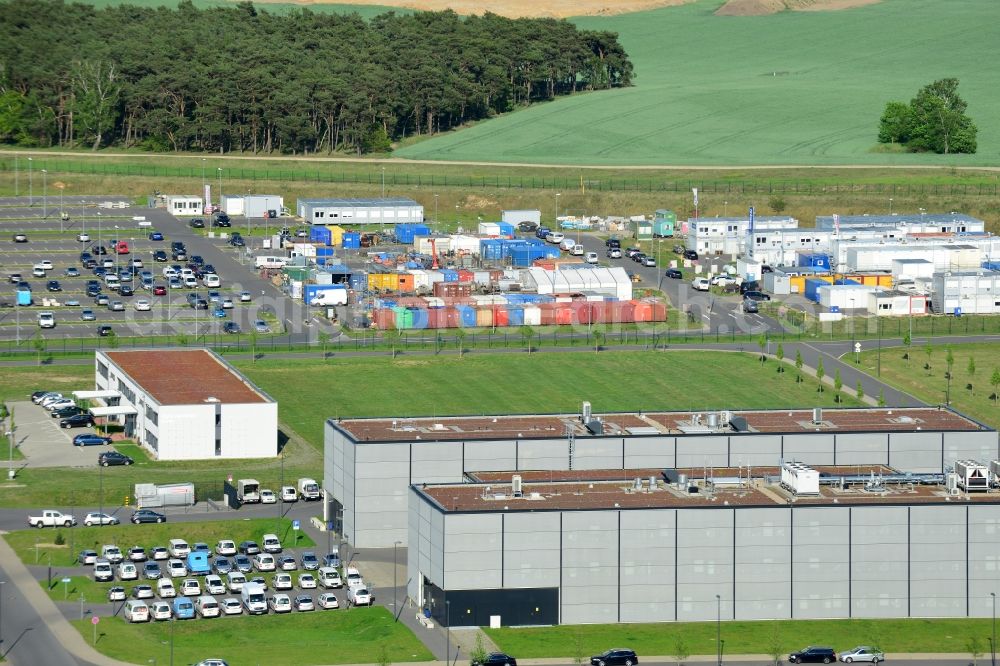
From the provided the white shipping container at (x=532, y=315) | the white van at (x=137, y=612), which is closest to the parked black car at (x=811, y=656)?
the white van at (x=137, y=612)

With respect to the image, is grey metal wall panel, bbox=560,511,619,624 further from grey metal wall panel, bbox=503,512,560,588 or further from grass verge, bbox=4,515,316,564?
grass verge, bbox=4,515,316,564

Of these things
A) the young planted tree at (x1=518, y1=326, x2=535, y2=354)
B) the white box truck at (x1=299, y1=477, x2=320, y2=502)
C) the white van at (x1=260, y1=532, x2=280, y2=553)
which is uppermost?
the young planted tree at (x1=518, y1=326, x2=535, y2=354)

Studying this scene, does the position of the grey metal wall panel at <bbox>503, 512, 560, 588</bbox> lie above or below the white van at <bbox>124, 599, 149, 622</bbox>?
above

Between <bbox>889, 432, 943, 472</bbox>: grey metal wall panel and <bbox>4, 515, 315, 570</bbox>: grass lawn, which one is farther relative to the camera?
<bbox>889, 432, 943, 472</bbox>: grey metal wall panel

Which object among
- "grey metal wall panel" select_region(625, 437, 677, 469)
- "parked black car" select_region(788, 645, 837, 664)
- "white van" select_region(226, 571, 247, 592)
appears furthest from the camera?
"grey metal wall panel" select_region(625, 437, 677, 469)

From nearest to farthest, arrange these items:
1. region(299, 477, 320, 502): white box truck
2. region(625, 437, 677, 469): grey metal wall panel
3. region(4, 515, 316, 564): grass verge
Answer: region(4, 515, 316, 564): grass verge → region(625, 437, 677, 469): grey metal wall panel → region(299, 477, 320, 502): white box truck

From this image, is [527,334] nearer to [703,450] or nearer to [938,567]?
[703,450]

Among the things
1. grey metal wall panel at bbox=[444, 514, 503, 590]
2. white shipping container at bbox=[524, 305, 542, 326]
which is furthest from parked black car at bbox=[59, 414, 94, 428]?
white shipping container at bbox=[524, 305, 542, 326]

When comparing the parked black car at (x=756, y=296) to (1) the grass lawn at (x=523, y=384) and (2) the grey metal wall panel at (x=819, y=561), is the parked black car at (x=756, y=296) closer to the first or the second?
(1) the grass lawn at (x=523, y=384)

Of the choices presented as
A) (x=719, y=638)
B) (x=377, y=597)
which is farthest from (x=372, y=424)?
(x=719, y=638)
